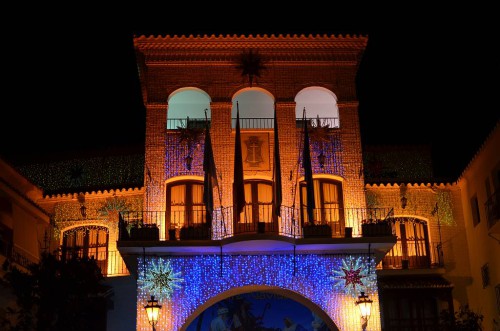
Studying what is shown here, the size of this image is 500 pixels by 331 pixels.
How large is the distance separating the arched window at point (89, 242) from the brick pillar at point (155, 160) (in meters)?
3.71

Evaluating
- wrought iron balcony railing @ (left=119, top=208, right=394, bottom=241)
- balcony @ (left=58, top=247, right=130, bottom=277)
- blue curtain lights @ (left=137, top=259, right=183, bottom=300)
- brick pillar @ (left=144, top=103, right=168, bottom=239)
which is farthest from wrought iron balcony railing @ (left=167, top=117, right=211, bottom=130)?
blue curtain lights @ (left=137, top=259, right=183, bottom=300)

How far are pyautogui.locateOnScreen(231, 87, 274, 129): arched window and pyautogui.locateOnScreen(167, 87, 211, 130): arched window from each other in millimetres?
1164

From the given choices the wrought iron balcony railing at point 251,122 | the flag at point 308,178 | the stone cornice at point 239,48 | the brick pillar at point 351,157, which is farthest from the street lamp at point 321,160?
the stone cornice at point 239,48

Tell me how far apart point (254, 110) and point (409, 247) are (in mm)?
7474

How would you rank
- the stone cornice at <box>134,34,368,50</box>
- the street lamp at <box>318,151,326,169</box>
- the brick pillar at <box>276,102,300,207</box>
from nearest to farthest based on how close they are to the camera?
the brick pillar at <box>276,102,300,207</box> < the street lamp at <box>318,151,326,169</box> < the stone cornice at <box>134,34,368,50</box>

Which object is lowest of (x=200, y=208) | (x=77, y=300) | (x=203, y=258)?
(x=77, y=300)

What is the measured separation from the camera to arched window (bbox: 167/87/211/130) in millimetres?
26234

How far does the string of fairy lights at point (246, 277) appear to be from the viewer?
75.0 ft

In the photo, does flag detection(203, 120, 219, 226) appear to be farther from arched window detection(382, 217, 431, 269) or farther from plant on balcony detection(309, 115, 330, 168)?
arched window detection(382, 217, 431, 269)

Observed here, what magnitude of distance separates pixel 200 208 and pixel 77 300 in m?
5.78

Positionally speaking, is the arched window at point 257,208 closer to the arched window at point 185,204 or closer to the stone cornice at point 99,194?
the arched window at point 185,204

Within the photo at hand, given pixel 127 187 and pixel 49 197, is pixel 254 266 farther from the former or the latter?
pixel 49 197

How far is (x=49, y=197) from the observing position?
91.4 feet

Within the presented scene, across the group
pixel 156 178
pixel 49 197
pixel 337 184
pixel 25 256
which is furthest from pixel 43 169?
pixel 337 184
